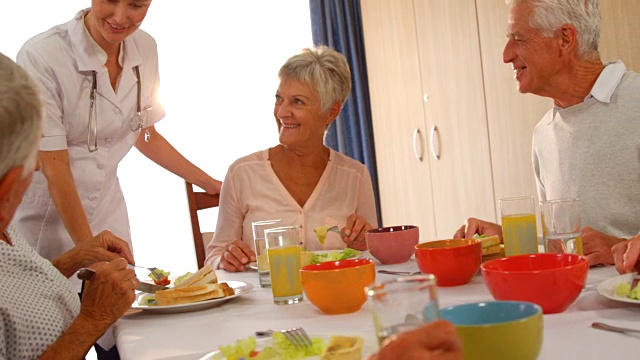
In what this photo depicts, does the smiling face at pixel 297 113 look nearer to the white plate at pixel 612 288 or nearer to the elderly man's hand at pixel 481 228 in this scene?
the elderly man's hand at pixel 481 228

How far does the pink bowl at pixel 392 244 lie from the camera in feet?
6.21

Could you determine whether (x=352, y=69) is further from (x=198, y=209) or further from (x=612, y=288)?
(x=612, y=288)

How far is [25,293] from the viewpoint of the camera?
4.85 feet

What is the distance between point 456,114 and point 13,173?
303cm

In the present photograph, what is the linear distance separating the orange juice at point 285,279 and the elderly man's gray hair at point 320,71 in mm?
1091

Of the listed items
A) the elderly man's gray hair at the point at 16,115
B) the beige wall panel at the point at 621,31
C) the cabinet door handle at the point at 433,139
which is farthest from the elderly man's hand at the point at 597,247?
the cabinet door handle at the point at 433,139

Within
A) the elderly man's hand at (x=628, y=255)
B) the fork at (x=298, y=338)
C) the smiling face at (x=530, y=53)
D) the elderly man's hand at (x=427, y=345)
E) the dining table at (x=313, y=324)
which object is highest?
the smiling face at (x=530, y=53)

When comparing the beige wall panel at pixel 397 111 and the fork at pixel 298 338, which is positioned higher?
the beige wall panel at pixel 397 111

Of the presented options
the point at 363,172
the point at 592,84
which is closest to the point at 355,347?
the point at 592,84

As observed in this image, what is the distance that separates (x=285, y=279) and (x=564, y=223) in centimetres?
54

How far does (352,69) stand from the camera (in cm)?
483

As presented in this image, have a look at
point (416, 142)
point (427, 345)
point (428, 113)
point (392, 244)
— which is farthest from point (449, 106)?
point (427, 345)

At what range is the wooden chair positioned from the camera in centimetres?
268

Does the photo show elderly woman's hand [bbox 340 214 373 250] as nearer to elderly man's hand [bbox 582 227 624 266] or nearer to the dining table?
the dining table
